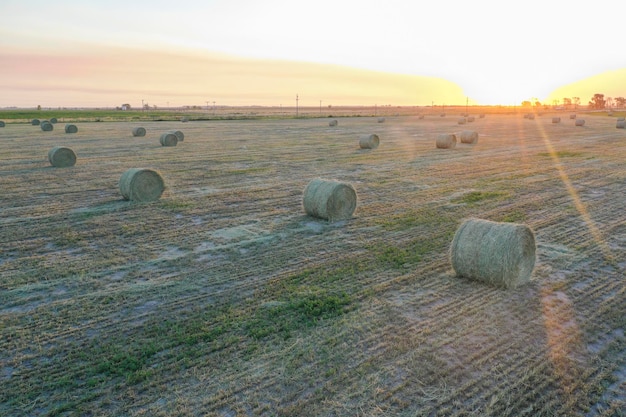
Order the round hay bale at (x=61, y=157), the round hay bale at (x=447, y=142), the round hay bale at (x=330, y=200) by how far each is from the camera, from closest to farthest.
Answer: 1. the round hay bale at (x=330, y=200)
2. the round hay bale at (x=61, y=157)
3. the round hay bale at (x=447, y=142)

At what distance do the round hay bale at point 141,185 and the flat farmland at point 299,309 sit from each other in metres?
0.44

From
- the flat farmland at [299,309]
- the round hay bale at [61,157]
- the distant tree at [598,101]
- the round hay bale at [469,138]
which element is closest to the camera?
the flat farmland at [299,309]

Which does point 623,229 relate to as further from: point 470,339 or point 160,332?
point 160,332

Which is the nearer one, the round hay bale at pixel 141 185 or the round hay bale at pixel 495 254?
the round hay bale at pixel 495 254

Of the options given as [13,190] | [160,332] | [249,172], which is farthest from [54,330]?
[249,172]

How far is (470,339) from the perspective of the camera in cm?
670

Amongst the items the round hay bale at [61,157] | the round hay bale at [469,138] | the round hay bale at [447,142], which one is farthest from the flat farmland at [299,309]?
the round hay bale at [469,138]

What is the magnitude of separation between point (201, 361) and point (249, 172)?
51.3ft

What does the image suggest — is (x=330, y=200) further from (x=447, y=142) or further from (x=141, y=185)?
(x=447, y=142)

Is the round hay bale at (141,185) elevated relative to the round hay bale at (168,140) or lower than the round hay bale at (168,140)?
lower

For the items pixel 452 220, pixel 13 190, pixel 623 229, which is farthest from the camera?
pixel 13 190

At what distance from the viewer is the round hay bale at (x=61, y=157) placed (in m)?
22.8

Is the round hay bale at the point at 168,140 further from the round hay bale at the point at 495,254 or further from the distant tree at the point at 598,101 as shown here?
the distant tree at the point at 598,101

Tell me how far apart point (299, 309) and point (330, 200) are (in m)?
5.66
